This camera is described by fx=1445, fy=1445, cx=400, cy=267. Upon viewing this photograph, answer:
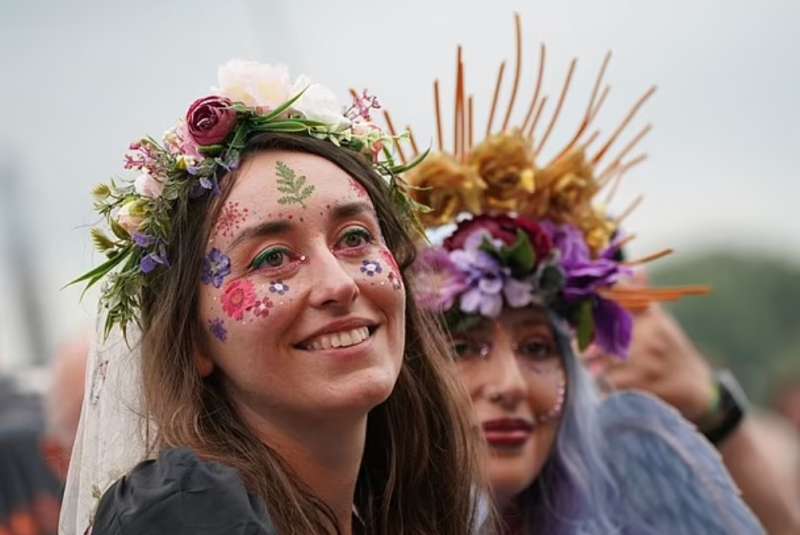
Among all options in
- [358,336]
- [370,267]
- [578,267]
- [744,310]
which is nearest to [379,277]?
[370,267]

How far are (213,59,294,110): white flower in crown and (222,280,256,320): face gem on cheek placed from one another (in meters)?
0.39

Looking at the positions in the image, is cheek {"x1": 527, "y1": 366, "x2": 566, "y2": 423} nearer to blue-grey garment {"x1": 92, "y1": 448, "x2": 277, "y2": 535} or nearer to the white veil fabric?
the white veil fabric

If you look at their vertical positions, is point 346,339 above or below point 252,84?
below

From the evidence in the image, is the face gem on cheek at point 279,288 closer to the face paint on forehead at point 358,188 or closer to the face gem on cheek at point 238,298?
the face gem on cheek at point 238,298

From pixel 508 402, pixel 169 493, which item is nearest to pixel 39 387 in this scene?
pixel 508 402

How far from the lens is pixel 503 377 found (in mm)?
3617

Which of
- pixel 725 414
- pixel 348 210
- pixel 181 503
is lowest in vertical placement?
pixel 725 414

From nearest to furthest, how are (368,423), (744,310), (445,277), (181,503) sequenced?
(181,503) < (368,423) < (445,277) < (744,310)

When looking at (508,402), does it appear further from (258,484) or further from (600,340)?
(258,484)

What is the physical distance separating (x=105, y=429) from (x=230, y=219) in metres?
0.45

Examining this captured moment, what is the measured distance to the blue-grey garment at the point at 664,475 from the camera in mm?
3816

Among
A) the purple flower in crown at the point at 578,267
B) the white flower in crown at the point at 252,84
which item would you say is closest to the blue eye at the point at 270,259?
the white flower in crown at the point at 252,84

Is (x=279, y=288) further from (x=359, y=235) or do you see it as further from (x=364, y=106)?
(x=364, y=106)

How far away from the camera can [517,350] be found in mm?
3732
